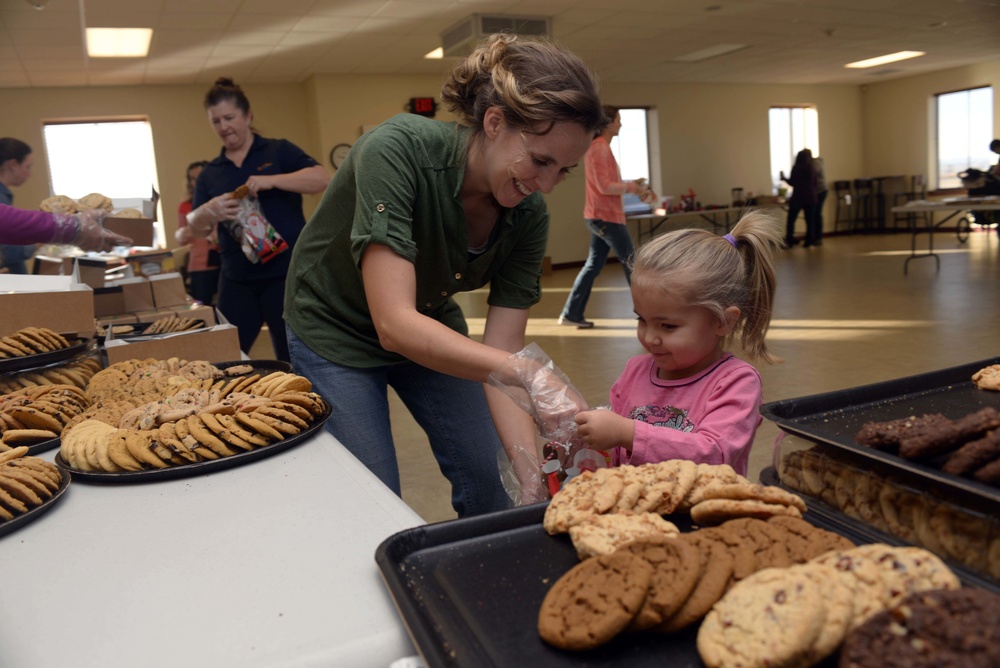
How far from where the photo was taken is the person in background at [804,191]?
509 inches

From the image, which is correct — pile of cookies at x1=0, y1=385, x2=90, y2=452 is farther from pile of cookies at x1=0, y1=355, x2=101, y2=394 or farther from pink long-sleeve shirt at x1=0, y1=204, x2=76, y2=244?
pink long-sleeve shirt at x1=0, y1=204, x2=76, y2=244

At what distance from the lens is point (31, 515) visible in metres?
1.00

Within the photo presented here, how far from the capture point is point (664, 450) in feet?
4.00

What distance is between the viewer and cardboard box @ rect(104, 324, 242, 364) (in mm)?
2072

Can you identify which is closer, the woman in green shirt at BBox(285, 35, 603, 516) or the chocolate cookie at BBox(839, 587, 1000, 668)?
the chocolate cookie at BBox(839, 587, 1000, 668)

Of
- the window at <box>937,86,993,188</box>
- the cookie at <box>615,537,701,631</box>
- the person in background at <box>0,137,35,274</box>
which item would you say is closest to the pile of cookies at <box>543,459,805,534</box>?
the cookie at <box>615,537,701,631</box>

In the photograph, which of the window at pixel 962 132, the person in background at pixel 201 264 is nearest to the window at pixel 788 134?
the window at pixel 962 132

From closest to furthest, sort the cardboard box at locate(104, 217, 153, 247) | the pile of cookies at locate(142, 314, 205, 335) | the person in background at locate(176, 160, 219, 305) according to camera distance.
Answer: the pile of cookies at locate(142, 314, 205, 335) < the cardboard box at locate(104, 217, 153, 247) < the person in background at locate(176, 160, 219, 305)

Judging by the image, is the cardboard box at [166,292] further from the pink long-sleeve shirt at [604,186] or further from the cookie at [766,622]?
the pink long-sleeve shirt at [604,186]

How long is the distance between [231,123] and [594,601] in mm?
3080

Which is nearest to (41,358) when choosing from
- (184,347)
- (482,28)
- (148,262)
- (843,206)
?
(184,347)

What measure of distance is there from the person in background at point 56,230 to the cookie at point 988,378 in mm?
2291

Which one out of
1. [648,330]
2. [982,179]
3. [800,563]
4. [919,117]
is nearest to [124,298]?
[648,330]

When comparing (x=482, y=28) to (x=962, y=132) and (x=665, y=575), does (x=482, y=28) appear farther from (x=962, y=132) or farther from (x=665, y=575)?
(x=962, y=132)
